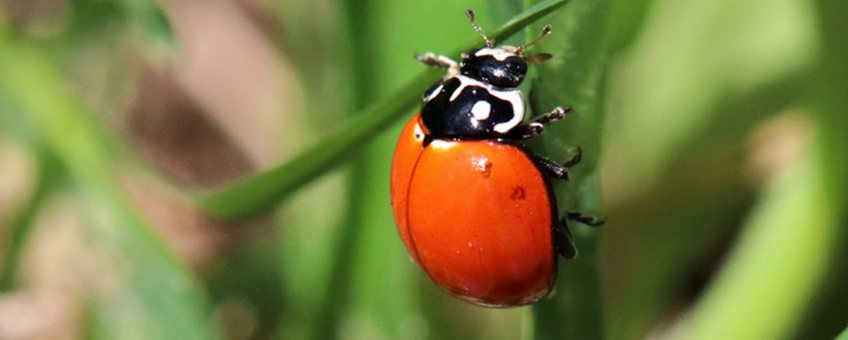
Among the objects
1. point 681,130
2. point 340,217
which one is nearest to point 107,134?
point 340,217

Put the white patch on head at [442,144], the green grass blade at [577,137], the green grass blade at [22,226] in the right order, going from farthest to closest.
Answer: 1. the green grass blade at [22,226]
2. the white patch on head at [442,144]
3. the green grass blade at [577,137]

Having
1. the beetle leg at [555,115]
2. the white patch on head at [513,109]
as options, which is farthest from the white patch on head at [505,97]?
the beetle leg at [555,115]

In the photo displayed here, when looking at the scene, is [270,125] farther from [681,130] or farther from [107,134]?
[681,130]

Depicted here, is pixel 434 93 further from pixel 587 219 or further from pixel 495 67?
pixel 587 219

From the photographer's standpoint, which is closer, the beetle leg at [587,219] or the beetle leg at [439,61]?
the beetle leg at [587,219]

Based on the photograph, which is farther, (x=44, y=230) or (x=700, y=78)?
(x=44, y=230)

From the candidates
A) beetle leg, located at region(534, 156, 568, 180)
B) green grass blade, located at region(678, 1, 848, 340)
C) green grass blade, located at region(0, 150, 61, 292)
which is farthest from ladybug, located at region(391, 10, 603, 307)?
green grass blade, located at region(0, 150, 61, 292)

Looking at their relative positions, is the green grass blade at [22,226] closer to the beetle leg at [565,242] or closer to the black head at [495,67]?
the black head at [495,67]

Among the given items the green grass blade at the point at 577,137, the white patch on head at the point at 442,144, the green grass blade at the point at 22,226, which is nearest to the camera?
the green grass blade at the point at 577,137

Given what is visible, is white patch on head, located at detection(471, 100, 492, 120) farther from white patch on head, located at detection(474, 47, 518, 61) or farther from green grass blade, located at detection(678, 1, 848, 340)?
green grass blade, located at detection(678, 1, 848, 340)

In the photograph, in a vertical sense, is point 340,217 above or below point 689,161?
below
